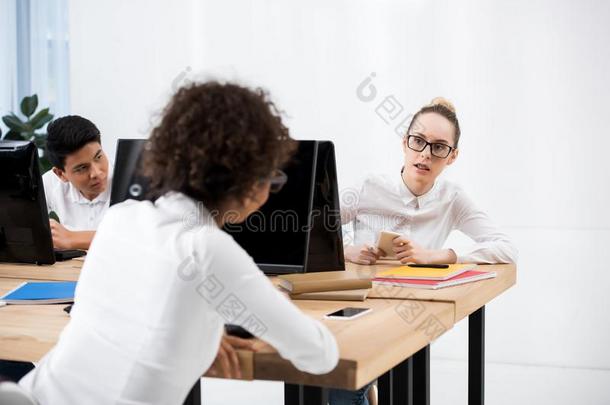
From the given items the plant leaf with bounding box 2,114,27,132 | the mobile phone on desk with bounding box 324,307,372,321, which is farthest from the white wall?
the mobile phone on desk with bounding box 324,307,372,321

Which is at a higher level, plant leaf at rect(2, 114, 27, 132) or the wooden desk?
plant leaf at rect(2, 114, 27, 132)

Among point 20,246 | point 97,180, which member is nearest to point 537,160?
point 97,180

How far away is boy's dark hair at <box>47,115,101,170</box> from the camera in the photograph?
2.70 m

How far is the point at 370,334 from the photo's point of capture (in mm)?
1452

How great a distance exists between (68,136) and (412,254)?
1248 mm

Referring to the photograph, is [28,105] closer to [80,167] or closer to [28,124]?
[28,124]

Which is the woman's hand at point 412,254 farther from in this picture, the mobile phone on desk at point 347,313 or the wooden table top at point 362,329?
the mobile phone on desk at point 347,313

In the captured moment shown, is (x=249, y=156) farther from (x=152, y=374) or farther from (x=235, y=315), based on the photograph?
(x=152, y=374)

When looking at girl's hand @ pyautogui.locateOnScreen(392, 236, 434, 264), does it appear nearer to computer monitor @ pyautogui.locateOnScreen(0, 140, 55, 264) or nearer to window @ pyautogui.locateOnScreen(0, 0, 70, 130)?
computer monitor @ pyautogui.locateOnScreen(0, 140, 55, 264)

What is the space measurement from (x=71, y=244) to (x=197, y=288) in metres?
1.59

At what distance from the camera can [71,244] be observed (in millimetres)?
2662

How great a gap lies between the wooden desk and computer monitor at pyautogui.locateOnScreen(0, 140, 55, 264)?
0.21 m

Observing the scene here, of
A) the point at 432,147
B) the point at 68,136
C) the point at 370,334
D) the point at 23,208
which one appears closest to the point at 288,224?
the point at 370,334

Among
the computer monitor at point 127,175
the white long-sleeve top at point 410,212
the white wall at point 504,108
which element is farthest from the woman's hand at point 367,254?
the white wall at point 504,108
